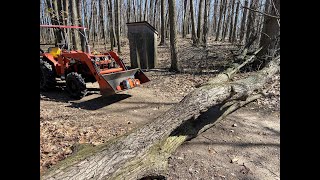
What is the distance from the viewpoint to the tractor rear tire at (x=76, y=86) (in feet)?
25.0

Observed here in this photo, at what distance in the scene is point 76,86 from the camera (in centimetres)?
784

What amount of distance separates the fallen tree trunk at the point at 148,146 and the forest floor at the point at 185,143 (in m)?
0.28

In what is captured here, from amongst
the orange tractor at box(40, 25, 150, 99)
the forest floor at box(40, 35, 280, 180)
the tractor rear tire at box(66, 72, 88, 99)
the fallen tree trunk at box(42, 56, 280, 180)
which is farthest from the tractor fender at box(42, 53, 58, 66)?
the fallen tree trunk at box(42, 56, 280, 180)

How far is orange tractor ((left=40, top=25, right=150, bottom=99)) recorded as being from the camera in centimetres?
736

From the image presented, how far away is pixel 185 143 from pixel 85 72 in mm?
4415

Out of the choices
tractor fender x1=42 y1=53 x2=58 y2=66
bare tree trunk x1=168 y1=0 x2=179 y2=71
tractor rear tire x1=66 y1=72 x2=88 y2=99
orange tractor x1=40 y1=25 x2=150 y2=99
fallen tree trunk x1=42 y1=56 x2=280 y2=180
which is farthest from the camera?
bare tree trunk x1=168 y1=0 x2=179 y2=71

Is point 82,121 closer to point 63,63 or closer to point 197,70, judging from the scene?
point 63,63

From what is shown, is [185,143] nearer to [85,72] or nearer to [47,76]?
[85,72]

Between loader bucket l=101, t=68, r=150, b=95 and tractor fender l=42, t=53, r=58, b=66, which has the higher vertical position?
tractor fender l=42, t=53, r=58, b=66

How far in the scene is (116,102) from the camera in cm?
768

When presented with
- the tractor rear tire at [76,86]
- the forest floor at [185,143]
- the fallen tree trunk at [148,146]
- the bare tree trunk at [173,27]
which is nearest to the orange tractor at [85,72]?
the tractor rear tire at [76,86]

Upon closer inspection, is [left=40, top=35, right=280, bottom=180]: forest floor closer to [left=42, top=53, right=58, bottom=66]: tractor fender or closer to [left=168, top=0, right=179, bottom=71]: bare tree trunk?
[left=42, top=53, right=58, bottom=66]: tractor fender
